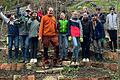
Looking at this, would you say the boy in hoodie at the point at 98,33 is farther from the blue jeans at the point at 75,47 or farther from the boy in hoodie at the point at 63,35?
the boy in hoodie at the point at 63,35

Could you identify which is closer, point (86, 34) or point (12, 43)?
point (86, 34)

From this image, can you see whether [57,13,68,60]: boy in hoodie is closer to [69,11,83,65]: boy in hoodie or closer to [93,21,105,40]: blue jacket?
[69,11,83,65]: boy in hoodie

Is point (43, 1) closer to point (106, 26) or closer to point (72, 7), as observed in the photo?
point (72, 7)

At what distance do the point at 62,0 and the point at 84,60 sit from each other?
5792 millimetres

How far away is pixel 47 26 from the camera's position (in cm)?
1071

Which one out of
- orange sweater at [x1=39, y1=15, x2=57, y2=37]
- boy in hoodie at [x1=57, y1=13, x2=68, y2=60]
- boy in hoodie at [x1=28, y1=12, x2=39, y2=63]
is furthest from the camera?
boy in hoodie at [x1=57, y1=13, x2=68, y2=60]

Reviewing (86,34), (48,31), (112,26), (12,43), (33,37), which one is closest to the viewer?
(48,31)

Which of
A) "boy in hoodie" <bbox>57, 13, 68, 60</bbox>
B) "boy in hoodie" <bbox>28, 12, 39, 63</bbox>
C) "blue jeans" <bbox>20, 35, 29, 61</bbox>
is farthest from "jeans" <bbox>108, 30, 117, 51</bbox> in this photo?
"blue jeans" <bbox>20, 35, 29, 61</bbox>

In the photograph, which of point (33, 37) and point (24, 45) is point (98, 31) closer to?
point (33, 37)

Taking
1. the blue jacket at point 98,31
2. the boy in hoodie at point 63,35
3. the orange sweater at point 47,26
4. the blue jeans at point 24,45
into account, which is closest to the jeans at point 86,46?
the blue jacket at point 98,31

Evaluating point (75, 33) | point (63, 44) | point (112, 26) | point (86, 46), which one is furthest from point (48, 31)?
point (112, 26)

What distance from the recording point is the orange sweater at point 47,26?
1067cm

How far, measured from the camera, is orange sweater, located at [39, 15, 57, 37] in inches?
420

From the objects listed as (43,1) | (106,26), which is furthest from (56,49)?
(43,1)
